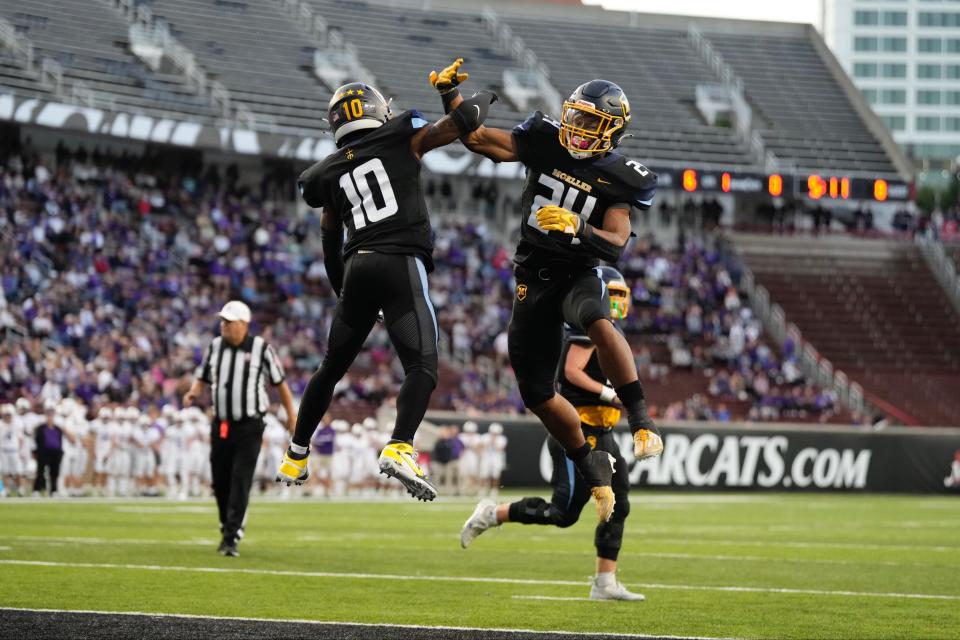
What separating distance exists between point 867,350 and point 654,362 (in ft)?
22.0

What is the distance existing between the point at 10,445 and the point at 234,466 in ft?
38.8

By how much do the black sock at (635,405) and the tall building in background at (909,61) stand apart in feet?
368

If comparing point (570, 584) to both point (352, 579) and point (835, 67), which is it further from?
point (835, 67)

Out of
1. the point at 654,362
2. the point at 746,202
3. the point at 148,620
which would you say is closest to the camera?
the point at 148,620

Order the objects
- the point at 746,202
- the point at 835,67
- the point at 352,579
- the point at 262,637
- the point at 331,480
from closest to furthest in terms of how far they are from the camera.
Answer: the point at 262,637
the point at 352,579
the point at 331,480
the point at 746,202
the point at 835,67

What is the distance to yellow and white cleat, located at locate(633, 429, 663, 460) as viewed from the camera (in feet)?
25.4

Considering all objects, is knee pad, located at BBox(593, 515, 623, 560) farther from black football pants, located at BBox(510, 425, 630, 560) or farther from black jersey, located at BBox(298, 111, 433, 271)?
black jersey, located at BBox(298, 111, 433, 271)

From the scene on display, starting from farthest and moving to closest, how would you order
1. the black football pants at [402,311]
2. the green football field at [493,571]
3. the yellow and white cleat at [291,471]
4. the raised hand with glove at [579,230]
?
the green football field at [493,571] → the yellow and white cleat at [291,471] → the raised hand with glove at [579,230] → the black football pants at [402,311]

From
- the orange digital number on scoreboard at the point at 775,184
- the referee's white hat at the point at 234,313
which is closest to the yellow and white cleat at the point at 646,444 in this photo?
the referee's white hat at the point at 234,313

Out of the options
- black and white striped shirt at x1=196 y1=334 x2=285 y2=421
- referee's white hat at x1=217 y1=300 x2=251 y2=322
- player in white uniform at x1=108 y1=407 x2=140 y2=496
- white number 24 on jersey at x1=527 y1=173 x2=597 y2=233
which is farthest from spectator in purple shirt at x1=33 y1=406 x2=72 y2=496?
white number 24 on jersey at x1=527 y1=173 x2=597 y2=233

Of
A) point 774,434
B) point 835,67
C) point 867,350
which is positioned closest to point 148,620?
point 774,434

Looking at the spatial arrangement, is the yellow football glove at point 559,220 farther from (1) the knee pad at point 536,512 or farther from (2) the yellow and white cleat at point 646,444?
(1) the knee pad at point 536,512

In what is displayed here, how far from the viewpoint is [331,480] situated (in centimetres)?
2692

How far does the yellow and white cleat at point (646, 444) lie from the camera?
7746mm
